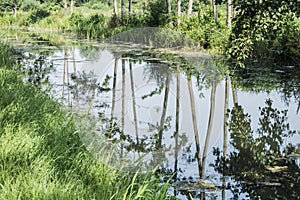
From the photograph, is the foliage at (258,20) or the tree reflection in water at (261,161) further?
the foliage at (258,20)

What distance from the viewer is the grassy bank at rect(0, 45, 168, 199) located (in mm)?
2623

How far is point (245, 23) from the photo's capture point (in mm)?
4250

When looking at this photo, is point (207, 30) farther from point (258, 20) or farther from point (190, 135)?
point (258, 20)

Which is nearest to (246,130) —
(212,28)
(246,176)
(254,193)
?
(246,176)

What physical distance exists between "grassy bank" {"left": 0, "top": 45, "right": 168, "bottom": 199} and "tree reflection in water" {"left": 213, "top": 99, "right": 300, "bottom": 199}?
0.93m

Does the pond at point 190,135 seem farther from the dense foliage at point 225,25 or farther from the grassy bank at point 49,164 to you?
the dense foliage at point 225,25

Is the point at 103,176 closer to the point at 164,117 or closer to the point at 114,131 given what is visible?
the point at 114,131

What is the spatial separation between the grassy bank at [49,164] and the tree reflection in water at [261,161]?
3.06 ft

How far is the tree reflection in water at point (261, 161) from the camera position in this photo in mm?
3881

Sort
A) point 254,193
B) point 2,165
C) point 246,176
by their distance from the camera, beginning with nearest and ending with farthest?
point 2,165 < point 254,193 < point 246,176

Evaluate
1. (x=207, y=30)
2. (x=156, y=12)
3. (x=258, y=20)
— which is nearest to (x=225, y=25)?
(x=207, y=30)

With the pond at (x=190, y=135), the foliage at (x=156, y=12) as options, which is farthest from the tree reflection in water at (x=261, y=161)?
the foliage at (x=156, y=12)

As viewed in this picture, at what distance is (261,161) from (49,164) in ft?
7.35

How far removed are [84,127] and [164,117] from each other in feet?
2.85
